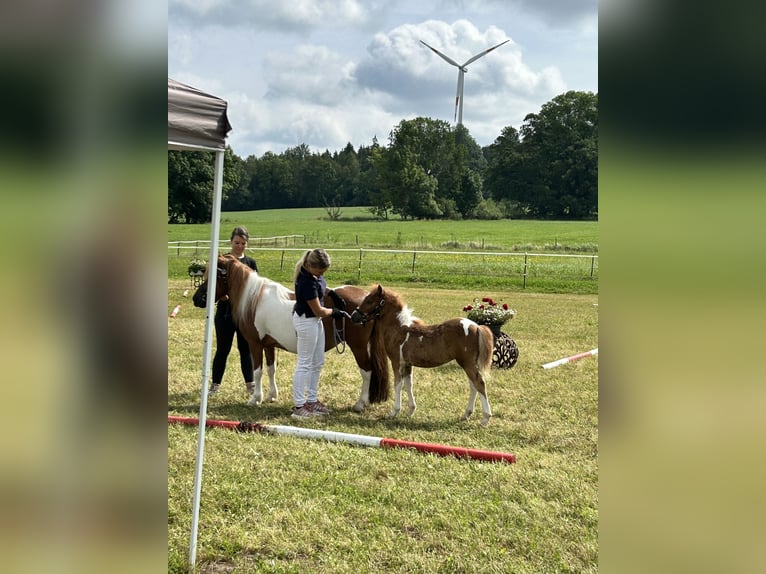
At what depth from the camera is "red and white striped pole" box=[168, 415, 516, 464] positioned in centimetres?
568

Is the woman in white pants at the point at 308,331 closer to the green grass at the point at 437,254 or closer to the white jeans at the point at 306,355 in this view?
the white jeans at the point at 306,355

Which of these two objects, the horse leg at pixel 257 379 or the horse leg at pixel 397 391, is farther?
the horse leg at pixel 257 379

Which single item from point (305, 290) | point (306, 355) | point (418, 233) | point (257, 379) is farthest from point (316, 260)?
point (418, 233)

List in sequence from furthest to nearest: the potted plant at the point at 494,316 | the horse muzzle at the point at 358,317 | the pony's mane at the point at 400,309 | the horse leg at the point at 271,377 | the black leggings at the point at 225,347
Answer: the potted plant at the point at 494,316 → the black leggings at the point at 225,347 → the horse leg at the point at 271,377 → the horse muzzle at the point at 358,317 → the pony's mane at the point at 400,309

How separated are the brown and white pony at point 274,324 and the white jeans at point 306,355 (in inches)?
13.6

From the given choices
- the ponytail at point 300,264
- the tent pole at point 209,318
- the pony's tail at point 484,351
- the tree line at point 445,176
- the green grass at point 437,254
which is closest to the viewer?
the tent pole at point 209,318

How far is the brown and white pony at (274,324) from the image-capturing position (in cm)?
744

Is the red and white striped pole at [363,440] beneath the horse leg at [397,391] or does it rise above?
beneath

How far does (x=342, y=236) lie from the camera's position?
4862 centimetres

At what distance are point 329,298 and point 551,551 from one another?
415 centimetres

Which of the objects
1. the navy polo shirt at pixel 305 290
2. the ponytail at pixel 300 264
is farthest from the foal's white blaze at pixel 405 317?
the ponytail at pixel 300 264

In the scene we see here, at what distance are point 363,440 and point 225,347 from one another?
2795 mm
